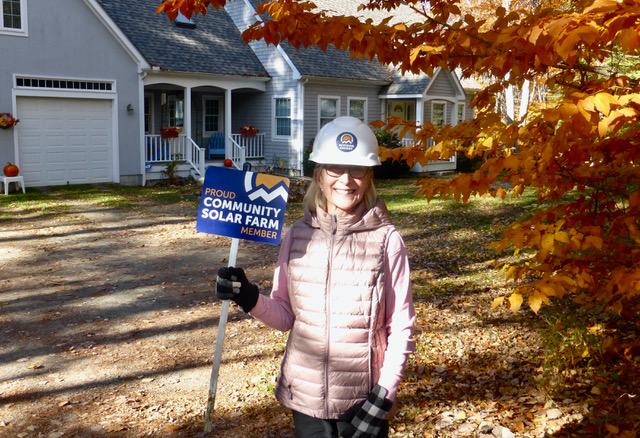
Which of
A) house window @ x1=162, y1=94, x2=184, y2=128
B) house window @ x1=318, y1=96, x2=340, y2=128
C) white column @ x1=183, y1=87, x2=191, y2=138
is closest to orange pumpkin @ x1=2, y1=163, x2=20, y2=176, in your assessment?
white column @ x1=183, y1=87, x2=191, y2=138

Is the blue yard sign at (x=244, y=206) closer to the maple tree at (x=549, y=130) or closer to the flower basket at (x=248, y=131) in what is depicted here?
the maple tree at (x=549, y=130)

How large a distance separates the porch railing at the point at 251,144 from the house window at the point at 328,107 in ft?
7.60

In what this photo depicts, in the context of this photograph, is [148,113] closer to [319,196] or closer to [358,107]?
[358,107]

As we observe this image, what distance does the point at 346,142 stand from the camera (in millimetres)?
2623

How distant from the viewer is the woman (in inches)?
104

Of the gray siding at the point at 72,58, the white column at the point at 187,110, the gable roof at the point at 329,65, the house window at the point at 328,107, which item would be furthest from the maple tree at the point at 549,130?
the house window at the point at 328,107

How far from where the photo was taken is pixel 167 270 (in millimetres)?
8820

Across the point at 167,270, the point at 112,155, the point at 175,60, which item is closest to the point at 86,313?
the point at 167,270

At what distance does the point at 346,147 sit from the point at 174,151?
17.9 m

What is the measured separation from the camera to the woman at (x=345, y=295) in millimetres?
2629

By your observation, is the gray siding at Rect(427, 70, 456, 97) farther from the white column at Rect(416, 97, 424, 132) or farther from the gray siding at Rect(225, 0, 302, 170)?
the gray siding at Rect(225, 0, 302, 170)

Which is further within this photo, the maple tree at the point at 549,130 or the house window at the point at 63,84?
the house window at the point at 63,84

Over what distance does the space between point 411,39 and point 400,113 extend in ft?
72.6

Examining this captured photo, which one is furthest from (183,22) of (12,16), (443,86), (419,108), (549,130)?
(549,130)
